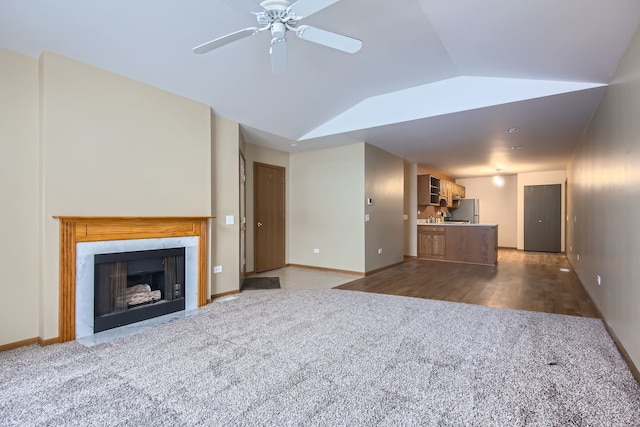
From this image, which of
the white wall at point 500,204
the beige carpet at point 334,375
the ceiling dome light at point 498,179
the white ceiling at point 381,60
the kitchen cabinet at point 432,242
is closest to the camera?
the beige carpet at point 334,375

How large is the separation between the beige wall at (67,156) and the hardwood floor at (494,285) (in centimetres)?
324

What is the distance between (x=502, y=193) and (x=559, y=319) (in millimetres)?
8021

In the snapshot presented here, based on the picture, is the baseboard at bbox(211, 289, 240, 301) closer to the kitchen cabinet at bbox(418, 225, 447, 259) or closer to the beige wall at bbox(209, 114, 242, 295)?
the beige wall at bbox(209, 114, 242, 295)

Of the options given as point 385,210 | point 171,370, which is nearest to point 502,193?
point 385,210

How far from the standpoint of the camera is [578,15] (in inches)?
86.8

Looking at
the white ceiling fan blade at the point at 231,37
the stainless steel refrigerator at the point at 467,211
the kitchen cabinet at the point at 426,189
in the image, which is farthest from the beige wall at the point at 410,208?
the white ceiling fan blade at the point at 231,37

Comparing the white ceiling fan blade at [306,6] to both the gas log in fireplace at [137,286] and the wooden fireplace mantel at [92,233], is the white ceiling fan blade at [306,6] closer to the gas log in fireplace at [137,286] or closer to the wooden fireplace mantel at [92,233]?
A: the wooden fireplace mantel at [92,233]

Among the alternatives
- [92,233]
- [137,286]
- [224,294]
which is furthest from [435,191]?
[92,233]

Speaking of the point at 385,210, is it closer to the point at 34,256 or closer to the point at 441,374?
the point at 441,374

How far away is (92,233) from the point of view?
299 centimetres

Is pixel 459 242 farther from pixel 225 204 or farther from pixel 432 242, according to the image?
pixel 225 204

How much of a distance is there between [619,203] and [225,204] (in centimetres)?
432

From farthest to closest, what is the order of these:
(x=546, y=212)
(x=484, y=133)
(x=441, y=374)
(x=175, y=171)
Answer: (x=546, y=212) < (x=484, y=133) < (x=175, y=171) < (x=441, y=374)

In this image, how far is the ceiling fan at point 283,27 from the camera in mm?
2008
